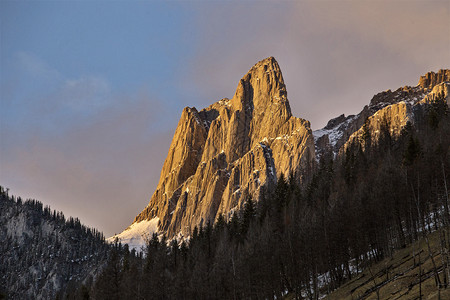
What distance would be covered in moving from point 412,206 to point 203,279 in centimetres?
3995

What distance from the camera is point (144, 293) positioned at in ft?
294

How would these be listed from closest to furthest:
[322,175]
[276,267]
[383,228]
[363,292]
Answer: [363,292] < [383,228] < [276,267] < [322,175]

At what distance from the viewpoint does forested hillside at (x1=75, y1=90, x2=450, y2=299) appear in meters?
66.8

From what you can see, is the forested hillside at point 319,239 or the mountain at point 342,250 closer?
the mountain at point 342,250

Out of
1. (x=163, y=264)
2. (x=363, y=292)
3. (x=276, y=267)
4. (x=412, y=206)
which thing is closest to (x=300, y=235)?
(x=276, y=267)

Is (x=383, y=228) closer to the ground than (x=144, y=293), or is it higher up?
higher up

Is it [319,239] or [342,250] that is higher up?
[319,239]

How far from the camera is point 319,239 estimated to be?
71688 mm

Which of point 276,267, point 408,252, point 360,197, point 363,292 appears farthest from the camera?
point 360,197

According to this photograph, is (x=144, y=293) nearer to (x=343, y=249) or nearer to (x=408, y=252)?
(x=343, y=249)

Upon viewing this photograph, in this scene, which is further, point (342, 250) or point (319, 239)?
point (319, 239)

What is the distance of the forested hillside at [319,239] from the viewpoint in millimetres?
66750

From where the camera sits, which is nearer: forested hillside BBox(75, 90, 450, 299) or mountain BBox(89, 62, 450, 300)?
mountain BBox(89, 62, 450, 300)

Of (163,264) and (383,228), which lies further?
(163,264)
